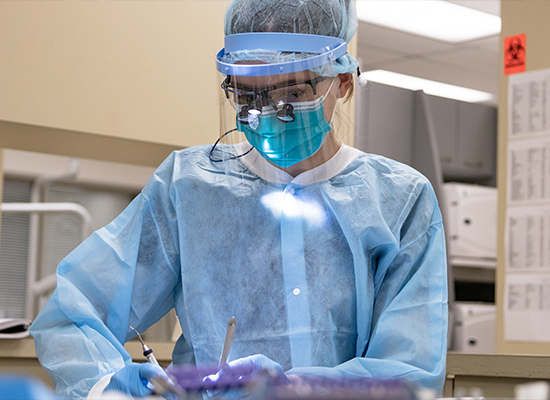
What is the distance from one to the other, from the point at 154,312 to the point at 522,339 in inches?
65.7

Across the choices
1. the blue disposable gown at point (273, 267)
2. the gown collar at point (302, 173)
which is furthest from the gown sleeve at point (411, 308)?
the gown collar at point (302, 173)

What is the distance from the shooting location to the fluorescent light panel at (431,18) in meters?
3.34

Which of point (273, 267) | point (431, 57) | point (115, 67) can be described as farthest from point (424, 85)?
point (273, 267)

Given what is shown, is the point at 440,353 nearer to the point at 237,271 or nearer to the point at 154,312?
the point at 237,271

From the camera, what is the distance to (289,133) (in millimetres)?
1221

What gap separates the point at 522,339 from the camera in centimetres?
249

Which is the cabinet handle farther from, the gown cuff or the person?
the gown cuff

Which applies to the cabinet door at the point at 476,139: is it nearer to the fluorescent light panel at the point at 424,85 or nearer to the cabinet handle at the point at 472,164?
the cabinet handle at the point at 472,164

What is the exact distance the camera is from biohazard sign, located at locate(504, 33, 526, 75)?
8.35 ft

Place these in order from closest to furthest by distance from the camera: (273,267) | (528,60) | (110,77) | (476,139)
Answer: (273,267) < (110,77) < (528,60) < (476,139)

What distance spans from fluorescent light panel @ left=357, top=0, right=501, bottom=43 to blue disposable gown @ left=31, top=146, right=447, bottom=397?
7.29 ft

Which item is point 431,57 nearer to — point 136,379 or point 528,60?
point 528,60

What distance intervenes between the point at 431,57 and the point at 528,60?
214 centimetres

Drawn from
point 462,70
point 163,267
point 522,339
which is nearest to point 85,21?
point 163,267
